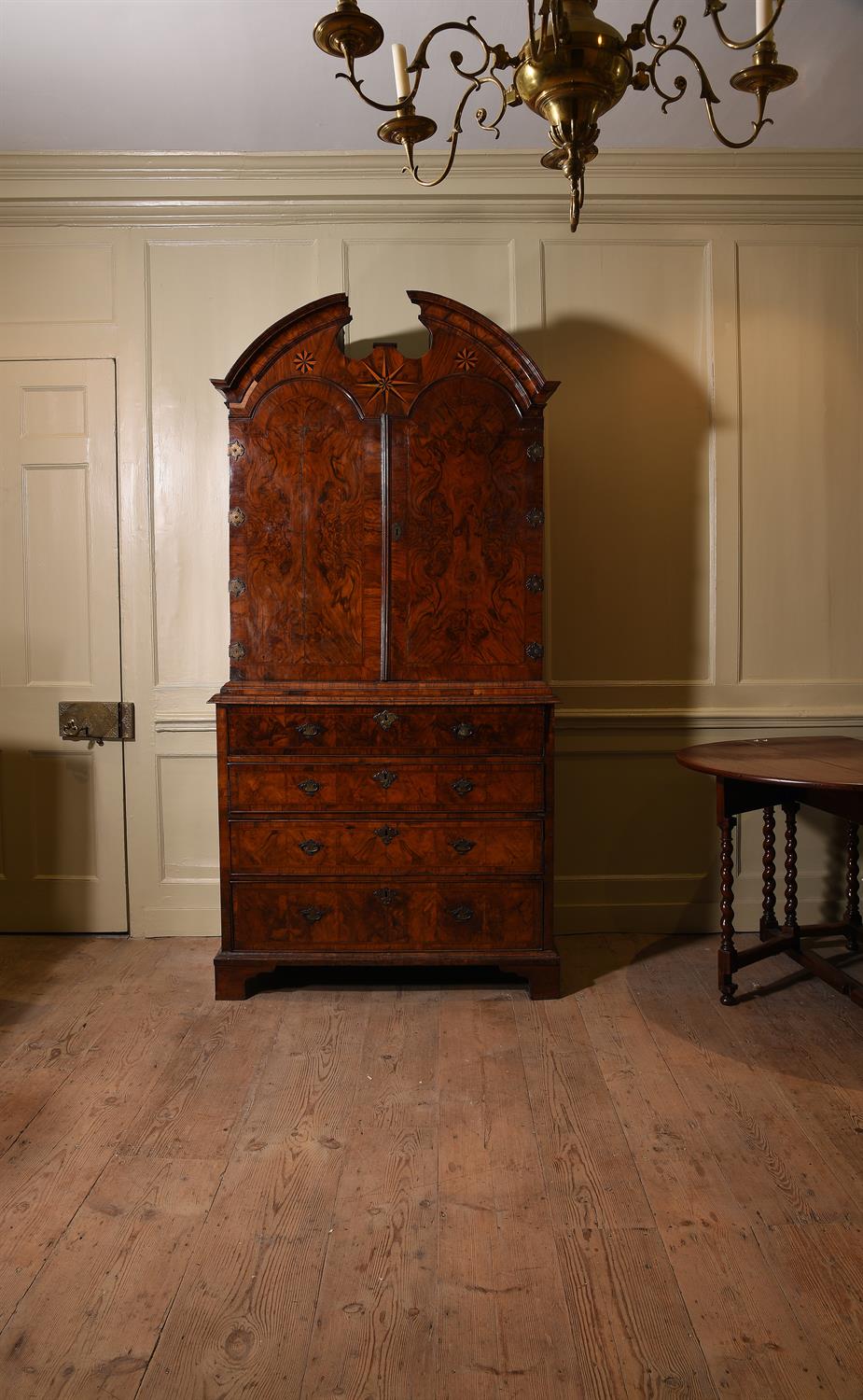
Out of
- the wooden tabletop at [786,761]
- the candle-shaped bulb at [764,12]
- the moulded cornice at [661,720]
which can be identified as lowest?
the wooden tabletop at [786,761]

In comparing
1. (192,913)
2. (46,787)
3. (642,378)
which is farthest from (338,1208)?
(642,378)

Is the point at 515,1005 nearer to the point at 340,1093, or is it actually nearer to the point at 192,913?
the point at 340,1093

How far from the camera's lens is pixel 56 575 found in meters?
4.00

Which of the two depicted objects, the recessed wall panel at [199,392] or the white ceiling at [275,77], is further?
the recessed wall panel at [199,392]

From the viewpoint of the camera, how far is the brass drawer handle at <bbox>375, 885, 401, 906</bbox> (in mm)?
3404

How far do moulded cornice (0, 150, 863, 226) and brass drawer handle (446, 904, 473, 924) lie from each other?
2700 mm

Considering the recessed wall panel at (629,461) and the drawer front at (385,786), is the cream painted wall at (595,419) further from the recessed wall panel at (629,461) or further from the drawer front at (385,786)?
the drawer front at (385,786)

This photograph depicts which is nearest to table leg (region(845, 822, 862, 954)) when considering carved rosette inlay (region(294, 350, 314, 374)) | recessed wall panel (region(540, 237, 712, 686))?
recessed wall panel (region(540, 237, 712, 686))

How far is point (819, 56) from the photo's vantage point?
10.5 ft

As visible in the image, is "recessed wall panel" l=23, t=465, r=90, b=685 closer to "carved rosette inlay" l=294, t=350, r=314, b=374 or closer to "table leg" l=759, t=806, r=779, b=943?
"carved rosette inlay" l=294, t=350, r=314, b=374

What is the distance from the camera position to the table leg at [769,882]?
11.9 ft

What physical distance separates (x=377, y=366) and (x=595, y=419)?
3.43 ft

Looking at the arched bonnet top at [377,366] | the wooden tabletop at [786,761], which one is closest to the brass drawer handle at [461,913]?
the wooden tabletop at [786,761]

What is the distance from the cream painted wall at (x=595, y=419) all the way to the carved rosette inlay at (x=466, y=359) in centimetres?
64
